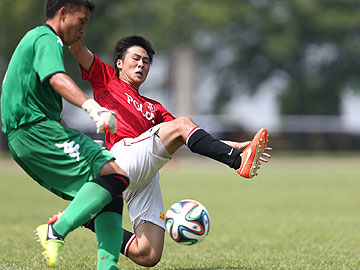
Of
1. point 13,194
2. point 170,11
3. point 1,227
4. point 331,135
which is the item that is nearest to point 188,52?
point 170,11

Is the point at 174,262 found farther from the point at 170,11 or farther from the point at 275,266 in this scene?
the point at 170,11

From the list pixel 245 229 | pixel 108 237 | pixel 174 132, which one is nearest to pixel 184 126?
pixel 174 132

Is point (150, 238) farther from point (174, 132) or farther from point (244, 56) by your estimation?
point (244, 56)

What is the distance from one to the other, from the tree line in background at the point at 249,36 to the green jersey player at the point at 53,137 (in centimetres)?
3840

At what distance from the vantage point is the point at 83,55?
5.87 m

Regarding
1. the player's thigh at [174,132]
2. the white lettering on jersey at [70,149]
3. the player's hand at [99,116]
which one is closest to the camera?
the player's hand at [99,116]

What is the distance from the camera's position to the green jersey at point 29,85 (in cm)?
450

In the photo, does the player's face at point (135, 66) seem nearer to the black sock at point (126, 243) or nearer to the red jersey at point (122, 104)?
the red jersey at point (122, 104)

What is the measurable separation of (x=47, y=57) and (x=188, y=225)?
2421mm

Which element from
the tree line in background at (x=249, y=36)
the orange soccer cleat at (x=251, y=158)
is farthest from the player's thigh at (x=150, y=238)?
the tree line in background at (x=249, y=36)

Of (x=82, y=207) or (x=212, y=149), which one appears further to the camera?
(x=212, y=149)

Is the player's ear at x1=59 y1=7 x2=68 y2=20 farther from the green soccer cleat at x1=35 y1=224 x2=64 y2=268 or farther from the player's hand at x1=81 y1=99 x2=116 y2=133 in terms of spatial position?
the green soccer cleat at x1=35 y1=224 x2=64 y2=268

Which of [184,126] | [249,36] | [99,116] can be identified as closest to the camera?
[99,116]

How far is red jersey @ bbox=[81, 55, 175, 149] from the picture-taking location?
19.3 ft
